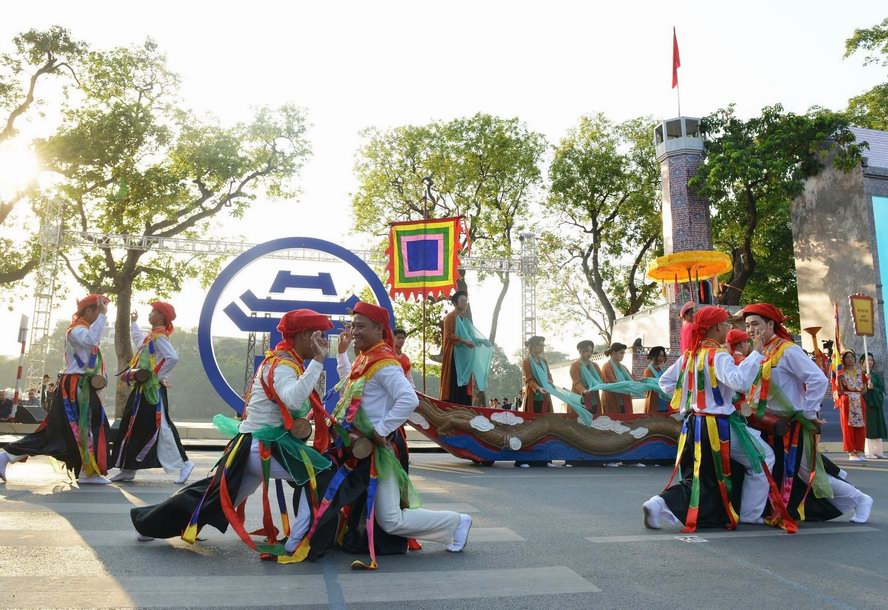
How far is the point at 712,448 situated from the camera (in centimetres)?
530

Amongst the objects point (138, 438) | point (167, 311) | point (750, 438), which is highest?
point (167, 311)

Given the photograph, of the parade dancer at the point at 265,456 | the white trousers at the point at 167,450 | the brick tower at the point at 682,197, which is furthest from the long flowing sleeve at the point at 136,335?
the brick tower at the point at 682,197

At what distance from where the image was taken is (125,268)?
75.3ft

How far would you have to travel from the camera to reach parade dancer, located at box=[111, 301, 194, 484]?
7.19 m

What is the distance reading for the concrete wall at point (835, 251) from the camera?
22.0 metres

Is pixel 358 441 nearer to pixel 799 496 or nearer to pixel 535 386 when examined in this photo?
pixel 799 496

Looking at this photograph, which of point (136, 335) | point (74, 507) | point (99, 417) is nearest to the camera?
point (74, 507)

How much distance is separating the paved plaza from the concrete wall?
18472 millimetres

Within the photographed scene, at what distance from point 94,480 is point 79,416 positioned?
24.7 inches

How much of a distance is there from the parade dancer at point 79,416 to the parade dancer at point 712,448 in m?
5.09

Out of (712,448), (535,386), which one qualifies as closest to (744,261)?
(535,386)

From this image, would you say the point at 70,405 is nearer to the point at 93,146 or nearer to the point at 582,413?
the point at 582,413

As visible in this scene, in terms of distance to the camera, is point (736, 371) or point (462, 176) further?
point (462, 176)

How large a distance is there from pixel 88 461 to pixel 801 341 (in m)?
22.7
